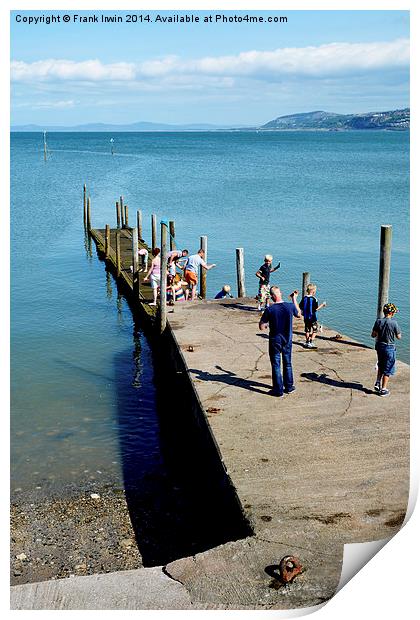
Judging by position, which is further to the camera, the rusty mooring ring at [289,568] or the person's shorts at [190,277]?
the person's shorts at [190,277]

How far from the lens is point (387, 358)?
33.2ft

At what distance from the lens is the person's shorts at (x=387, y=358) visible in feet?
33.3

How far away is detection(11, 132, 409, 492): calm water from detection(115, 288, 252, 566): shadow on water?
0.09 m

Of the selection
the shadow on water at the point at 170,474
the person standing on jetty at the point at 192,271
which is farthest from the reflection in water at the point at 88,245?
the shadow on water at the point at 170,474

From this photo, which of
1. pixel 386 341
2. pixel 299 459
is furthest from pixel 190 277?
pixel 299 459

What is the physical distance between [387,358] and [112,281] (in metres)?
19.1

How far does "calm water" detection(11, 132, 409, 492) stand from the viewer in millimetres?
13308

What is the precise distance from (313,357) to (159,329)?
4.73 meters

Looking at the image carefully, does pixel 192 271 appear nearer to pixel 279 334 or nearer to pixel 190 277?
pixel 190 277

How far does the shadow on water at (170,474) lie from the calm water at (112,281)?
95 millimetres

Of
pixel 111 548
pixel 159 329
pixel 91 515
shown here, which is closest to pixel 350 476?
pixel 111 548

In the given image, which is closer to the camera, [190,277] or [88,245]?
[190,277]

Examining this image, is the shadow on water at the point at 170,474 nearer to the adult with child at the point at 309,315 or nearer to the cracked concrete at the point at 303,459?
the cracked concrete at the point at 303,459

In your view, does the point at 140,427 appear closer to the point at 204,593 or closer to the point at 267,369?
the point at 267,369
